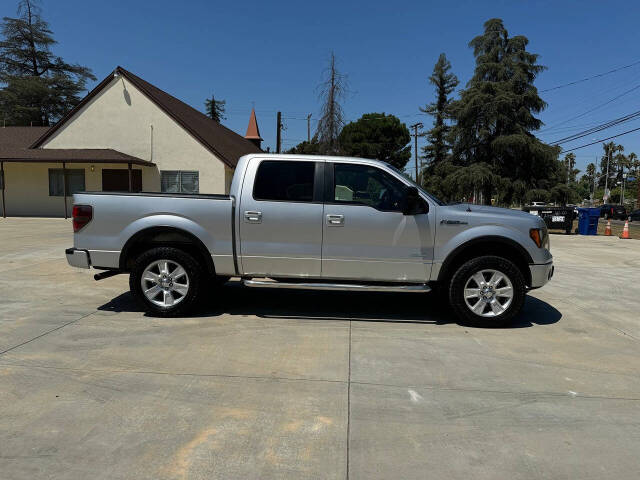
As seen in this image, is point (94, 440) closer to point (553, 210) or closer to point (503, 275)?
point (503, 275)

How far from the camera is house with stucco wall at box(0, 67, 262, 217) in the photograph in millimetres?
23297

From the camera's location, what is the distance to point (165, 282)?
5652 mm

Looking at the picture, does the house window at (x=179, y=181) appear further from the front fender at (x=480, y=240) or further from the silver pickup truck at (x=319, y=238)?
the front fender at (x=480, y=240)

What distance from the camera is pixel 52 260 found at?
9.80 meters

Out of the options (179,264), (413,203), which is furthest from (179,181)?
(413,203)

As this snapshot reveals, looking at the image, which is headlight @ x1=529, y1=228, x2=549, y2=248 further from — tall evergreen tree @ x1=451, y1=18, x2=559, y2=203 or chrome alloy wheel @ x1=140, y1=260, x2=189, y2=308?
tall evergreen tree @ x1=451, y1=18, x2=559, y2=203

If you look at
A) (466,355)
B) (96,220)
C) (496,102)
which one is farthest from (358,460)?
(496,102)

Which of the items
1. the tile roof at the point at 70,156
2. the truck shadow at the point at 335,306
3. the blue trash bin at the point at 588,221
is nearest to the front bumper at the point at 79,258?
the truck shadow at the point at 335,306

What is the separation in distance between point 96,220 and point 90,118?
21.4 m

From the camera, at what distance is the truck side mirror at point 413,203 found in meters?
5.31

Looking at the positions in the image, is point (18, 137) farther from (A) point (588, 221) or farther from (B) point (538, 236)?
(A) point (588, 221)

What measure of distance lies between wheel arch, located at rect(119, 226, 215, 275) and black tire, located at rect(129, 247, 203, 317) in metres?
0.11

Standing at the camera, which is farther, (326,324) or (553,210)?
(553,210)

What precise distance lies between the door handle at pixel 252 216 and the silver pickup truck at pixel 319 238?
12mm
